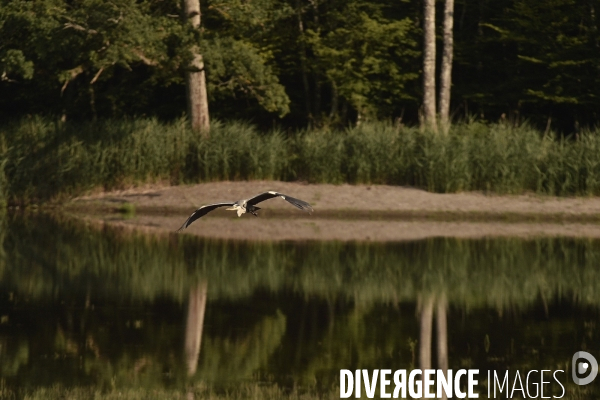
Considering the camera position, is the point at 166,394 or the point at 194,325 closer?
the point at 166,394

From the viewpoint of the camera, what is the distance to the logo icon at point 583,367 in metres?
9.84

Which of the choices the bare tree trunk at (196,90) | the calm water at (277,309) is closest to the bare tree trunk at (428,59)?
the bare tree trunk at (196,90)

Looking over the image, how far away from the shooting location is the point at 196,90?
29594 mm

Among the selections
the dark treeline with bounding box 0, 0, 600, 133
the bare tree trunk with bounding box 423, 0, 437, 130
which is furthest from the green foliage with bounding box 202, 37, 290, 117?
the bare tree trunk with bounding box 423, 0, 437, 130

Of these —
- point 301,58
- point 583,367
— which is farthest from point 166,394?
point 301,58

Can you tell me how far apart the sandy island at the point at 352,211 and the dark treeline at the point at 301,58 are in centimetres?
333

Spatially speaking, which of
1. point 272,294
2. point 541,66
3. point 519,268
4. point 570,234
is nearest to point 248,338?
point 272,294

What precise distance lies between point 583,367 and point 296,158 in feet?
58.6

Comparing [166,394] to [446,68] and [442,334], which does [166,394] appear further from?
[446,68]

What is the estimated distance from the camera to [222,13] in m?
29.8

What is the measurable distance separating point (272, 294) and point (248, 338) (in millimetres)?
2972

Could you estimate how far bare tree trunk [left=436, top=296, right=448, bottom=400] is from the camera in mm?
10367

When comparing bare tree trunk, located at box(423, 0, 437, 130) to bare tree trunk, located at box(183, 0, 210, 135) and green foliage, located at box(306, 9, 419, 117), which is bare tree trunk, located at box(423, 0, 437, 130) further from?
bare tree trunk, located at box(183, 0, 210, 135)

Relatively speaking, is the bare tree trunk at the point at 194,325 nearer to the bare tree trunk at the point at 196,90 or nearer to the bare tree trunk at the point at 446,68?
the bare tree trunk at the point at 196,90
